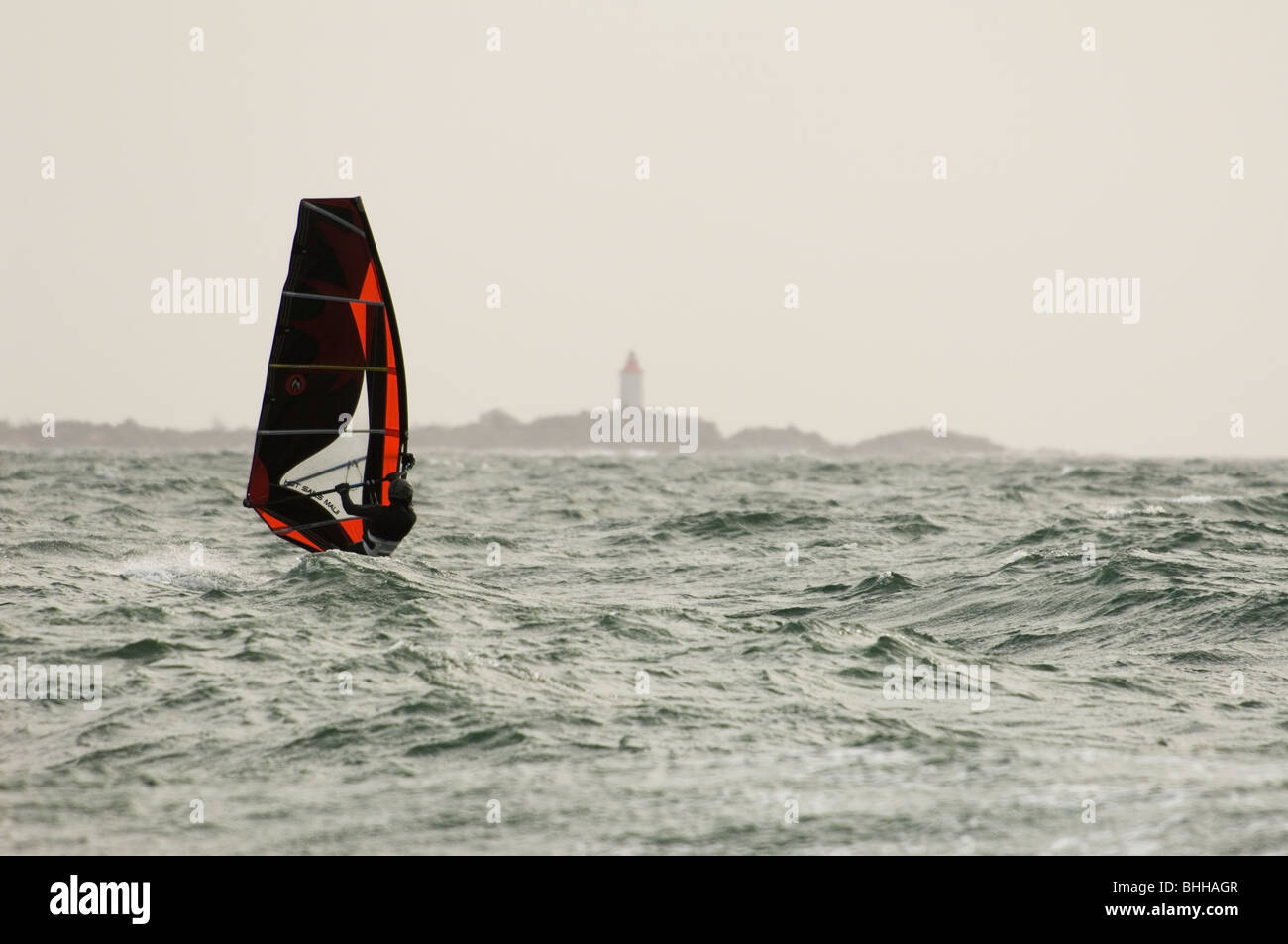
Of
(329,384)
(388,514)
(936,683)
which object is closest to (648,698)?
(936,683)

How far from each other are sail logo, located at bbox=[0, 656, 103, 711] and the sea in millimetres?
57

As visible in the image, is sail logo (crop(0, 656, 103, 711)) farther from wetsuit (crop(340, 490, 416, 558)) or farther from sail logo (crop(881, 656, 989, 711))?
sail logo (crop(881, 656, 989, 711))

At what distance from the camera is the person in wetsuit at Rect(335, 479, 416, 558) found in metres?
13.1

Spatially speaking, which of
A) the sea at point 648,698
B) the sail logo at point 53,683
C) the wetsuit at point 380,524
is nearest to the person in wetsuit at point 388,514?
the wetsuit at point 380,524

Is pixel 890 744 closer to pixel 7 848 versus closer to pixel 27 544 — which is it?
pixel 7 848

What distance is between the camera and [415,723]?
29.3 ft

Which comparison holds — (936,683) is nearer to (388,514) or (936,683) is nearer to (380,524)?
(388,514)

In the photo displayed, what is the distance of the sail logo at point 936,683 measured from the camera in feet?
33.3

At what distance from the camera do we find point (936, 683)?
1073 centimetres

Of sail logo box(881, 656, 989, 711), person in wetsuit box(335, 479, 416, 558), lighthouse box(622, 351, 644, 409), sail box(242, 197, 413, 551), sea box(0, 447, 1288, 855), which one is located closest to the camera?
sea box(0, 447, 1288, 855)
